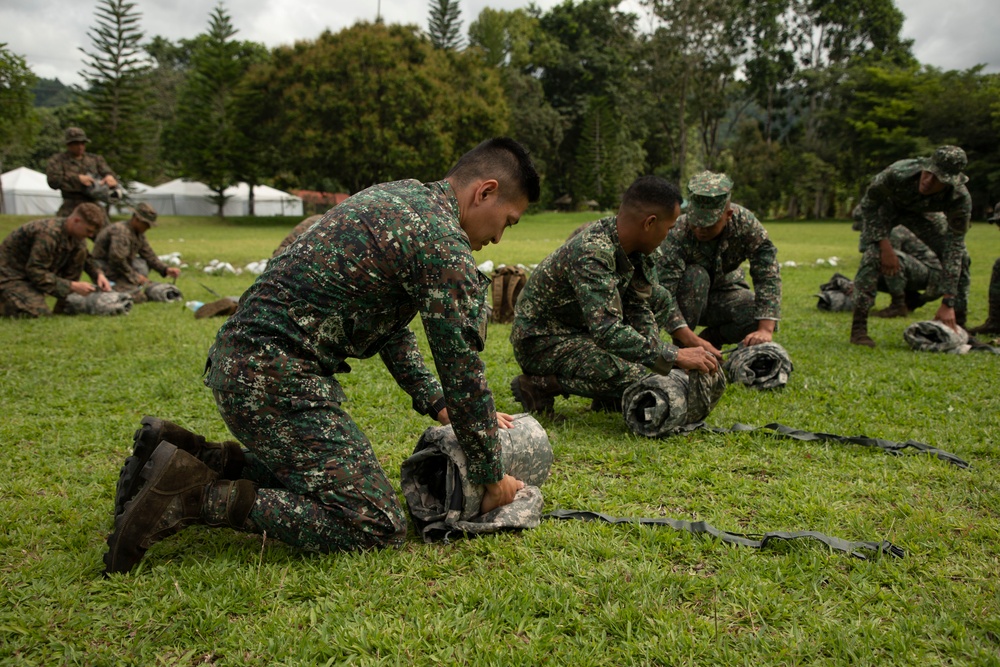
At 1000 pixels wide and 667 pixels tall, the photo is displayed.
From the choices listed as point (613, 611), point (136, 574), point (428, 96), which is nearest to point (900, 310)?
point (613, 611)

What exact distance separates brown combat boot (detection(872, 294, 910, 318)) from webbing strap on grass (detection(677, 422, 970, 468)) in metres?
6.09

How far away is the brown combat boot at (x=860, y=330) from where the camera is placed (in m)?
7.72

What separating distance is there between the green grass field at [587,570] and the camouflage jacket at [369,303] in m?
0.65

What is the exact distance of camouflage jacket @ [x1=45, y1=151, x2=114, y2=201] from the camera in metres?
11.8

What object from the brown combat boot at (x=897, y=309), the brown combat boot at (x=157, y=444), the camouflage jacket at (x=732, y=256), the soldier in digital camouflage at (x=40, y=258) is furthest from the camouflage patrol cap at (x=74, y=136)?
the brown combat boot at (x=897, y=309)

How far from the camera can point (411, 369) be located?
3582 millimetres

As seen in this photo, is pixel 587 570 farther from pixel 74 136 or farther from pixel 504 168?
pixel 74 136

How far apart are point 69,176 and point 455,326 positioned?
465 inches

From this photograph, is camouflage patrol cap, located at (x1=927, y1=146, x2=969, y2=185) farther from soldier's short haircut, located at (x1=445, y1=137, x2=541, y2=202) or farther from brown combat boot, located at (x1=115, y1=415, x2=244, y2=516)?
brown combat boot, located at (x1=115, y1=415, x2=244, y2=516)

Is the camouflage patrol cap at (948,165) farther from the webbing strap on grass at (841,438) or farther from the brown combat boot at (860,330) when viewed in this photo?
the webbing strap on grass at (841,438)

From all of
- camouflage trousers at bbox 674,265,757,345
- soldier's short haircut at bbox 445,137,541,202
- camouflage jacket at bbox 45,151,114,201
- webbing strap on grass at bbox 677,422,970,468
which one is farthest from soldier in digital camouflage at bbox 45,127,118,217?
webbing strap on grass at bbox 677,422,970,468

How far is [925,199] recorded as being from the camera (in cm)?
776

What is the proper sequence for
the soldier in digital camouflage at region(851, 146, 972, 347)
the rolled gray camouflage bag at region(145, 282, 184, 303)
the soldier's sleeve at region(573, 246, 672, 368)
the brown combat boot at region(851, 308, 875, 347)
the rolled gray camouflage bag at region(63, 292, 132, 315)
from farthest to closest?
the rolled gray camouflage bag at region(145, 282, 184, 303) → the rolled gray camouflage bag at region(63, 292, 132, 315) → the brown combat boot at region(851, 308, 875, 347) → the soldier in digital camouflage at region(851, 146, 972, 347) → the soldier's sleeve at region(573, 246, 672, 368)

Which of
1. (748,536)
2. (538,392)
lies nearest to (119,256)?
(538,392)
